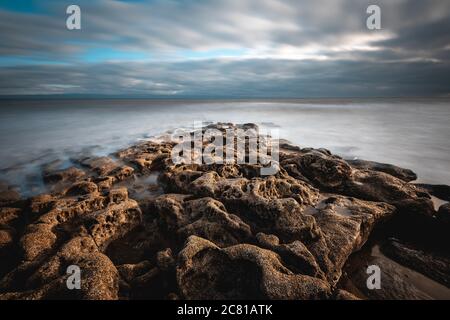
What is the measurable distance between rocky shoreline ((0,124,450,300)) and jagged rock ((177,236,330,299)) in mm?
16

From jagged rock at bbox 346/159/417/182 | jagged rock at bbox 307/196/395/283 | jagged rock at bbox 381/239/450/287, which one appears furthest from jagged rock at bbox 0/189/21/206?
jagged rock at bbox 346/159/417/182

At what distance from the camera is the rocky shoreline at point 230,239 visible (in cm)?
411

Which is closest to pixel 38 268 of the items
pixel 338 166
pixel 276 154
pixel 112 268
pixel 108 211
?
pixel 112 268

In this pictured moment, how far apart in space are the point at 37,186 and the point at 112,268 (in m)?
7.00

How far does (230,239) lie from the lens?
5.24 m

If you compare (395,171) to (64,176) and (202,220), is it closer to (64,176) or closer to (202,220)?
(202,220)

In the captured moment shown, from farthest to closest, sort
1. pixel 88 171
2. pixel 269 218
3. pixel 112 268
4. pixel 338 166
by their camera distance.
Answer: pixel 88 171 < pixel 338 166 < pixel 269 218 < pixel 112 268

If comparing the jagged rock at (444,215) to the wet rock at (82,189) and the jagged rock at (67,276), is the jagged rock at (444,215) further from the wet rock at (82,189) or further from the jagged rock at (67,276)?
the wet rock at (82,189)

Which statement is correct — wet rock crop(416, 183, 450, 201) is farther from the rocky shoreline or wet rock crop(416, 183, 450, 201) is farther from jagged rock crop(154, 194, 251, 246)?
jagged rock crop(154, 194, 251, 246)

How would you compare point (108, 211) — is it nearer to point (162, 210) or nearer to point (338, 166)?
point (162, 210)

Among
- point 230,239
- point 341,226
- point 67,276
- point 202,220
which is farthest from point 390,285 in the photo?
point 67,276

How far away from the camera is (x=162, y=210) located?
6.12 m

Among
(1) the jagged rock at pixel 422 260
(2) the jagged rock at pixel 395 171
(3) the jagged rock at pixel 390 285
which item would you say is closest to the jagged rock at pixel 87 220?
(3) the jagged rock at pixel 390 285
